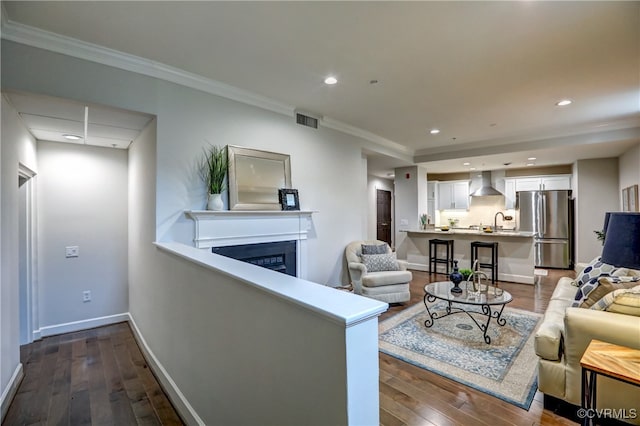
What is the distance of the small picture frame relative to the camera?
3789mm

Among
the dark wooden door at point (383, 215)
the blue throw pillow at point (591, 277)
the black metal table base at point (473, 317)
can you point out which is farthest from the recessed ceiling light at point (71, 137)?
the dark wooden door at point (383, 215)

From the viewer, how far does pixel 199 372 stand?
71.7 inches

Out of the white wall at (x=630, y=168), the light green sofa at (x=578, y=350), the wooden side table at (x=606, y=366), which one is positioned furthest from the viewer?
the white wall at (x=630, y=168)

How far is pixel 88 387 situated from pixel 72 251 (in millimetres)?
1901

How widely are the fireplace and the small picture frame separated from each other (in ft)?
1.52

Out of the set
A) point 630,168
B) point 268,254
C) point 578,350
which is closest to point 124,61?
point 268,254

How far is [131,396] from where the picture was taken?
91.8 inches

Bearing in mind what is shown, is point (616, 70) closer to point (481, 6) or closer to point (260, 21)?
point (481, 6)

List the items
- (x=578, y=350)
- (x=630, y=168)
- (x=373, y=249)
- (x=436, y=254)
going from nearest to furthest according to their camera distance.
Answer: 1. (x=578, y=350)
2. (x=373, y=249)
3. (x=630, y=168)
4. (x=436, y=254)

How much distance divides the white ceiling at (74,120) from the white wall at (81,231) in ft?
0.99

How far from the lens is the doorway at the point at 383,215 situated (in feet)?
31.7

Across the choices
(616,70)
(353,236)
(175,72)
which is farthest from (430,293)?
(175,72)

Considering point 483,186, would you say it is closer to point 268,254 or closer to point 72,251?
point 268,254

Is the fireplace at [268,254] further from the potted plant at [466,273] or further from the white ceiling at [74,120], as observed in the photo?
the potted plant at [466,273]
